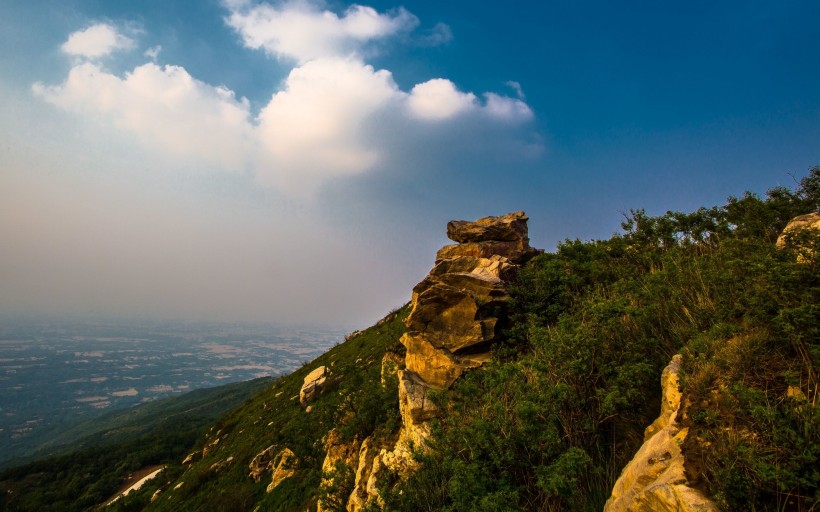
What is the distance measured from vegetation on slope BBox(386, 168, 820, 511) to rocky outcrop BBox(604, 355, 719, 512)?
22cm

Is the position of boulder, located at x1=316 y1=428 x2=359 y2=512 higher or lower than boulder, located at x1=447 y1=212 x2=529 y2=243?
lower

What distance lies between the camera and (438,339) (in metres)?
14.4

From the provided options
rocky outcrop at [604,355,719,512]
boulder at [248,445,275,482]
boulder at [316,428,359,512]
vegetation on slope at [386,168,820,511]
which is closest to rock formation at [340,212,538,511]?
boulder at [316,428,359,512]

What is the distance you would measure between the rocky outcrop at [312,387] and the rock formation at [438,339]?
42.9 feet

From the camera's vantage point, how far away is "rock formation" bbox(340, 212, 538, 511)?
11.1 m

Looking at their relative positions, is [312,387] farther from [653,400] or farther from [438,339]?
[653,400]

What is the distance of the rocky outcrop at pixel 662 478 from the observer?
14.9 ft

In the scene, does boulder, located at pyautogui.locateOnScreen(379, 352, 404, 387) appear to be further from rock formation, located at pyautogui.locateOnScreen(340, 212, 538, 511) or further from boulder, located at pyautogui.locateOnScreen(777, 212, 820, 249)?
boulder, located at pyautogui.locateOnScreen(777, 212, 820, 249)

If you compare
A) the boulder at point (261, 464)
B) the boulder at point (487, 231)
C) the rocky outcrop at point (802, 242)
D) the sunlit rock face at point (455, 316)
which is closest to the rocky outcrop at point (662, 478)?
the rocky outcrop at point (802, 242)

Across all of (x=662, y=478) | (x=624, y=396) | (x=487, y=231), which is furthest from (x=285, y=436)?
(x=662, y=478)

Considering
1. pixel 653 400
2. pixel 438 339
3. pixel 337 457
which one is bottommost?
pixel 337 457

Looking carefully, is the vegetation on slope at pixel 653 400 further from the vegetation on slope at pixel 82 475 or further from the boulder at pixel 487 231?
the vegetation on slope at pixel 82 475

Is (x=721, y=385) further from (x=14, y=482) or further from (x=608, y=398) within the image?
(x=14, y=482)

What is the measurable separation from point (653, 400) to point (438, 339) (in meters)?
8.15
